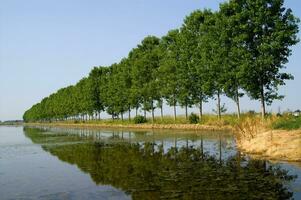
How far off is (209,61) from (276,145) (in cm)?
3003

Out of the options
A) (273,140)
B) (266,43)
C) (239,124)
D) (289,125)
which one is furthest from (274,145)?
(266,43)

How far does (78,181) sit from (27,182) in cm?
235

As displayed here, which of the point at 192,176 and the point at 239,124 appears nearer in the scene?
the point at 192,176

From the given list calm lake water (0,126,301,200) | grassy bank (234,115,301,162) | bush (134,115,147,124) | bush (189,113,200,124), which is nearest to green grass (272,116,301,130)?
grassy bank (234,115,301,162)

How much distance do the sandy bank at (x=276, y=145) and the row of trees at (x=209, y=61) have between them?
55.9ft

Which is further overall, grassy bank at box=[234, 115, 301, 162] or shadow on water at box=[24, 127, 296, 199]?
grassy bank at box=[234, 115, 301, 162]

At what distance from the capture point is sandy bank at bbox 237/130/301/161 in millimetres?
20438

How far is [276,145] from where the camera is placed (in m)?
22.1

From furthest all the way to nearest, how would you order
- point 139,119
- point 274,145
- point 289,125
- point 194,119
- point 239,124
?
point 139,119 → point 194,119 → point 239,124 → point 289,125 → point 274,145

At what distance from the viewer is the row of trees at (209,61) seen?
4100 centimetres

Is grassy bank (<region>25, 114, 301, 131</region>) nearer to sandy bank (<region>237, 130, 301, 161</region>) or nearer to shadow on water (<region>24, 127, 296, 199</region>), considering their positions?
sandy bank (<region>237, 130, 301, 161</region>)

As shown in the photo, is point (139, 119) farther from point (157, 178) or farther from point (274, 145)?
point (157, 178)

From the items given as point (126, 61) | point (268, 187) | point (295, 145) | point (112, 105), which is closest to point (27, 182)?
point (268, 187)

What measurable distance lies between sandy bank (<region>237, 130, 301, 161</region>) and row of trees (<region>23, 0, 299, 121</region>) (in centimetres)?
1703
